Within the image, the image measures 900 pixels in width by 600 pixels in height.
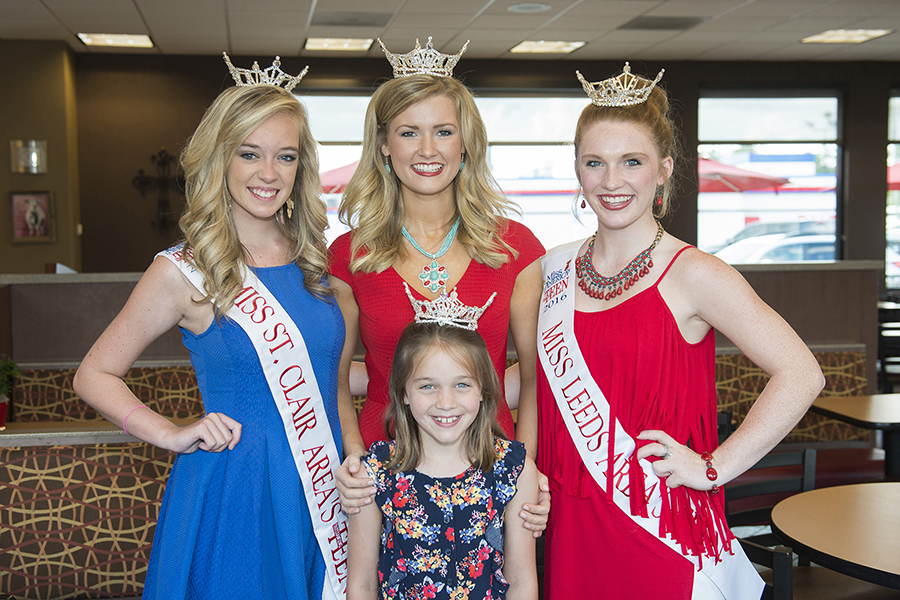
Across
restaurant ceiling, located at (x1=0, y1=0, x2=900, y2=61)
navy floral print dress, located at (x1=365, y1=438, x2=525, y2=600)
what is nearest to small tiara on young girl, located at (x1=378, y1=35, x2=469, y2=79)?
navy floral print dress, located at (x1=365, y1=438, x2=525, y2=600)

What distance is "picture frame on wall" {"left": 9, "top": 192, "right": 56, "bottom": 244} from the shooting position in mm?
6348

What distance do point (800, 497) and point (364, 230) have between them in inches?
53.1

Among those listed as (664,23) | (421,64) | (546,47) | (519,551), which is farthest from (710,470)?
(546,47)

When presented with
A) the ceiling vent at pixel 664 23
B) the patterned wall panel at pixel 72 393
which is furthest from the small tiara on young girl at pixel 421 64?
the ceiling vent at pixel 664 23

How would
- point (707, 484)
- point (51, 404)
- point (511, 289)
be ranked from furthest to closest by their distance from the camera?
point (51, 404) < point (511, 289) < point (707, 484)

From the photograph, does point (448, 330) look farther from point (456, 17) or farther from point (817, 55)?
point (817, 55)

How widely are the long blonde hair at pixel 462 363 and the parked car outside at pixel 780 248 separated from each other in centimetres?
771

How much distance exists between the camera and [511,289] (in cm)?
152

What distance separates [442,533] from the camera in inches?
48.9

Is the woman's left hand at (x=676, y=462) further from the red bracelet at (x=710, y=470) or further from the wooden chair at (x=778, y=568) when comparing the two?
the wooden chair at (x=778, y=568)

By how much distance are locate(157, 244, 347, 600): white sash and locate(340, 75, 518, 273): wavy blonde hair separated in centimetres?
20

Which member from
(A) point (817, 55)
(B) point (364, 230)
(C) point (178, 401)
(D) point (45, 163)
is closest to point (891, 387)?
(A) point (817, 55)

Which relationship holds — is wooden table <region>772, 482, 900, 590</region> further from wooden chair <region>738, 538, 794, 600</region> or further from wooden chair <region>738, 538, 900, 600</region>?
wooden chair <region>738, 538, 794, 600</region>

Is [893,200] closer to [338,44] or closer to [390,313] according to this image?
[338,44]
